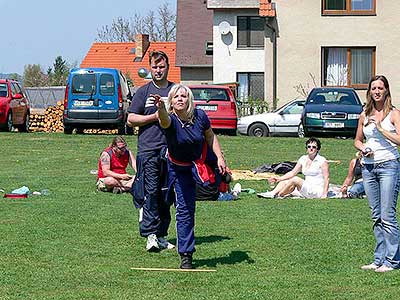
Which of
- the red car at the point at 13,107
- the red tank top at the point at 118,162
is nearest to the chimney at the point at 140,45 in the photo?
the red car at the point at 13,107

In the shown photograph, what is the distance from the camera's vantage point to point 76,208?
47.1 feet

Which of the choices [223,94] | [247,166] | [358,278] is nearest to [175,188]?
[358,278]

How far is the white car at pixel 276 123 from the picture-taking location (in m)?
32.6

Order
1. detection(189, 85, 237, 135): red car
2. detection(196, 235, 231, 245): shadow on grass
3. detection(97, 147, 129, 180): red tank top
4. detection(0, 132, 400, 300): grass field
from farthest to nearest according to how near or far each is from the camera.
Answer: detection(189, 85, 237, 135): red car < detection(97, 147, 129, 180): red tank top < detection(196, 235, 231, 245): shadow on grass < detection(0, 132, 400, 300): grass field

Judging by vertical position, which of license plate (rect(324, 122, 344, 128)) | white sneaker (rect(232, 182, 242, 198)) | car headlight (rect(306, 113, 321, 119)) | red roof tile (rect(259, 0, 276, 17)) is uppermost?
red roof tile (rect(259, 0, 276, 17))

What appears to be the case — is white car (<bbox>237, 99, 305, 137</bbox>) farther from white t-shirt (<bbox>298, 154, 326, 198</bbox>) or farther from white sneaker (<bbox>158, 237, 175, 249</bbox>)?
white sneaker (<bbox>158, 237, 175, 249</bbox>)

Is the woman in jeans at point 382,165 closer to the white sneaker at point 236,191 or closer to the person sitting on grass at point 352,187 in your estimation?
the person sitting on grass at point 352,187

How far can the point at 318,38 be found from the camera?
137ft

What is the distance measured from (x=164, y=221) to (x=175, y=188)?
3.47 feet

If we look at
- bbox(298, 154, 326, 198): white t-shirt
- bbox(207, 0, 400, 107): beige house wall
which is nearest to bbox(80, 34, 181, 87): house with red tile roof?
bbox(207, 0, 400, 107): beige house wall

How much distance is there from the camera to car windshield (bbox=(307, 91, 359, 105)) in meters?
30.9

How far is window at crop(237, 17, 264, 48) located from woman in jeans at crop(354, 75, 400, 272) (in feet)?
142

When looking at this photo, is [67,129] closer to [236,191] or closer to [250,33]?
[236,191]

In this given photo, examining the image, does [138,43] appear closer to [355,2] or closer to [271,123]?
[355,2]
